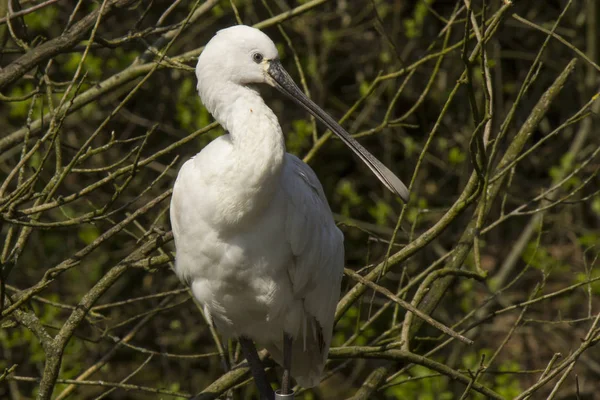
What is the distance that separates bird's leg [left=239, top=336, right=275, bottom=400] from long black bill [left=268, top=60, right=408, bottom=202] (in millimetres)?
917

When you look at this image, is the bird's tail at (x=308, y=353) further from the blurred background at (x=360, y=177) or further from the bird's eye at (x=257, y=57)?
the blurred background at (x=360, y=177)

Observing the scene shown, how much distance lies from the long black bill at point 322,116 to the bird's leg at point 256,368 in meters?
0.92

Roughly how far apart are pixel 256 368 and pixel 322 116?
3.64 ft

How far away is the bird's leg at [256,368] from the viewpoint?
4.28 meters

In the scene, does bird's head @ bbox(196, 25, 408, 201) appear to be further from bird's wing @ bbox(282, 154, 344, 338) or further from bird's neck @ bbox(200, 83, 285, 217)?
bird's wing @ bbox(282, 154, 344, 338)

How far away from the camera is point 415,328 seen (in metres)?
4.08

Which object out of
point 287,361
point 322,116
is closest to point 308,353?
point 287,361

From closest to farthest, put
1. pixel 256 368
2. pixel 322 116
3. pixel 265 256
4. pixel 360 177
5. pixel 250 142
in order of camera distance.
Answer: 1. pixel 250 142
2. pixel 265 256
3. pixel 322 116
4. pixel 256 368
5. pixel 360 177

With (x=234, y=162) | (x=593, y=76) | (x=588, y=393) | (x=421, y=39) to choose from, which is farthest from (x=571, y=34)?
(x=234, y=162)

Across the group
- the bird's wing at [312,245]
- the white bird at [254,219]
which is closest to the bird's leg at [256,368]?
the white bird at [254,219]

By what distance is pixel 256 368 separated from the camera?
169 inches

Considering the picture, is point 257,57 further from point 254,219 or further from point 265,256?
point 265,256

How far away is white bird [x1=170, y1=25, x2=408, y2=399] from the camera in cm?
369

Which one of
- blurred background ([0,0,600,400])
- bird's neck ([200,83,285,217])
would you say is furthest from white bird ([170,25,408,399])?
blurred background ([0,0,600,400])
